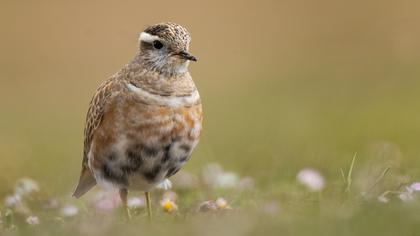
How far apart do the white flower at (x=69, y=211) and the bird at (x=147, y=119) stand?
38 cm

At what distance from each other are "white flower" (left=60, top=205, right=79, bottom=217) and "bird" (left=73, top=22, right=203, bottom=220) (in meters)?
0.38

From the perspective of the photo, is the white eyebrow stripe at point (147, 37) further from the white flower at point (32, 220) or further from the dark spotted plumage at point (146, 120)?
the white flower at point (32, 220)

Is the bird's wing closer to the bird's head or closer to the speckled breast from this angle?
the speckled breast

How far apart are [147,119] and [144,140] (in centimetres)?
20

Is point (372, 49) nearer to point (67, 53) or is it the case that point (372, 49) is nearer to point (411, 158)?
point (67, 53)

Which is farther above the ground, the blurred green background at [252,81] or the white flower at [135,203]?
the blurred green background at [252,81]

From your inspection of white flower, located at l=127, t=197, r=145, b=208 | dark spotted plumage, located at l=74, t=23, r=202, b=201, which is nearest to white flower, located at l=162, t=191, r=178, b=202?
white flower, located at l=127, t=197, r=145, b=208

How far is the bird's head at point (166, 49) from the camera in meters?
9.00

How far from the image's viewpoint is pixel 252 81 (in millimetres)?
22531

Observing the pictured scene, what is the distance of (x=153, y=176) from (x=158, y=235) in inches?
85.7

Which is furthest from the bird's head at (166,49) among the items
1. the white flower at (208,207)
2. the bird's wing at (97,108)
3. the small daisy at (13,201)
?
the small daisy at (13,201)

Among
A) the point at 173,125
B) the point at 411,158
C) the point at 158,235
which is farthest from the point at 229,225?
the point at 411,158

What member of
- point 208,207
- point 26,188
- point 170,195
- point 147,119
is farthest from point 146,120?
point 26,188

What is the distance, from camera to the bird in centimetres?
851
